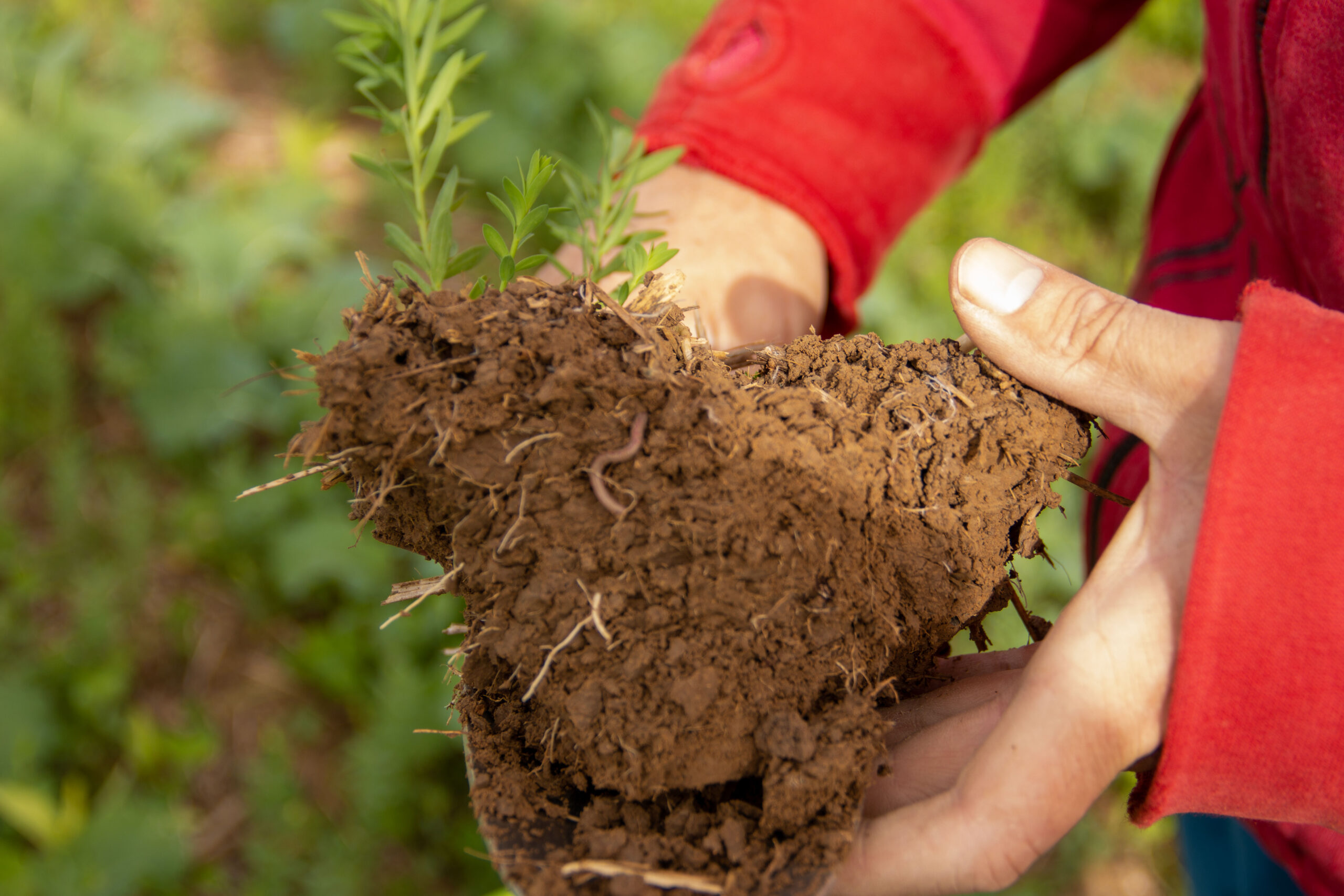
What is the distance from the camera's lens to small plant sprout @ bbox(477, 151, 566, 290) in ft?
4.76

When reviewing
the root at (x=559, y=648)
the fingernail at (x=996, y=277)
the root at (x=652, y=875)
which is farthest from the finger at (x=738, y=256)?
the root at (x=652, y=875)

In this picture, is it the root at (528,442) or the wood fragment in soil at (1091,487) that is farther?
the wood fragment in soil at (1091,487)

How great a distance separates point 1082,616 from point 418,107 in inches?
59.6

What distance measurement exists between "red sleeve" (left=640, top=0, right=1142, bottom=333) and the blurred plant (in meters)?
0.89

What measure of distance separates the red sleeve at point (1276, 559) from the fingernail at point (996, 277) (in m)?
0.34

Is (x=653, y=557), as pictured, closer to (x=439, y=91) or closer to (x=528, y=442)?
(x=528, y=442)

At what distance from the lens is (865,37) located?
2.29m

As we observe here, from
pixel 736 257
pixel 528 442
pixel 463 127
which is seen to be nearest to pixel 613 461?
pixel 528 442

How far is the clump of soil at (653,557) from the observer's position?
130cm

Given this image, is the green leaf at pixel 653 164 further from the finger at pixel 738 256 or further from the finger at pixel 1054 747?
the finger at pixel 1054 747

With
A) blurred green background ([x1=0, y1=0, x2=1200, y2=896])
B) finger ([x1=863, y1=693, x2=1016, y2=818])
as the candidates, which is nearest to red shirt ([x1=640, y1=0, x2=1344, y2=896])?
finger ([x1=863, y1=693, x2=1016, y2=818])

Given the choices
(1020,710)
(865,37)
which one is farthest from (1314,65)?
(1020,710)

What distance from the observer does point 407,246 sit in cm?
154

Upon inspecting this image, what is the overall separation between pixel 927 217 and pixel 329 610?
12.4ft
